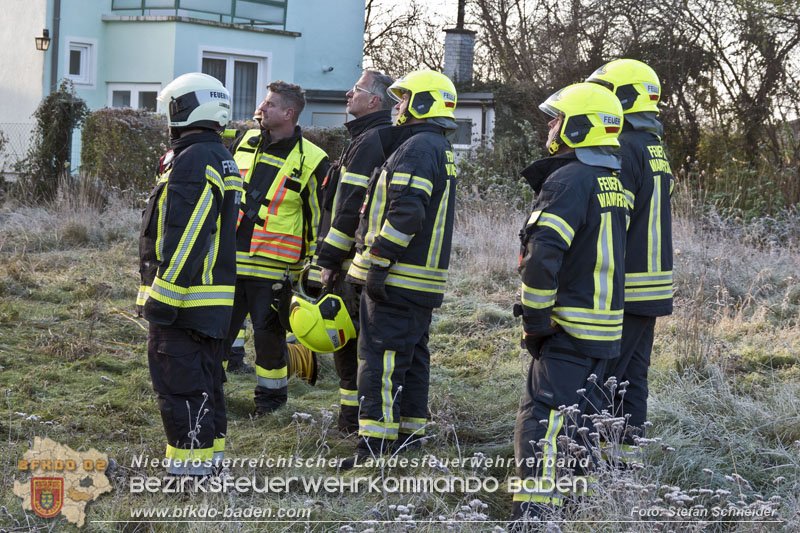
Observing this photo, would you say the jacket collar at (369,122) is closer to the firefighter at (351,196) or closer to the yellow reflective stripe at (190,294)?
the firefighter at (351,196)

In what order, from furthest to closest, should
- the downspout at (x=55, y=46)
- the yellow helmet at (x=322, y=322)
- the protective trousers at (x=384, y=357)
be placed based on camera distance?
the downspout at (x=55, y=46) → the yellow helmet at (x=322, y=322) → the protective trousers at (x=384, y=357)

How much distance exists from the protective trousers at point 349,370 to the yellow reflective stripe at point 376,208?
16.8 inches

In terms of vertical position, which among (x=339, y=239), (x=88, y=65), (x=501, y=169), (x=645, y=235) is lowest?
(x=339, y=239)

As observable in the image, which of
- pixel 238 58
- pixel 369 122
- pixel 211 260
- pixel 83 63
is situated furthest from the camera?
pixel 238 58

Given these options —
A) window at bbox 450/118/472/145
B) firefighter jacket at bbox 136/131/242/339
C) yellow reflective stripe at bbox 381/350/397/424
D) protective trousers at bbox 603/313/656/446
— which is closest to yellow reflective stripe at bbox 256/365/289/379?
yellow reflective stripe at bbox 381/350/397/424

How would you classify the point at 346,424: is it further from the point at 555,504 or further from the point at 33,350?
the point at 33,350

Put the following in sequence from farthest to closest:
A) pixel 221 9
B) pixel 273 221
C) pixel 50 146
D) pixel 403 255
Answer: pixel 221 9 < pixel 50 146 < pixel 273 221 < pixel 403 255

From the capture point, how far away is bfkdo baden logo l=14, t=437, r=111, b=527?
3.86 m

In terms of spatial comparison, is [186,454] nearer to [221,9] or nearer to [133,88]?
[133,88]

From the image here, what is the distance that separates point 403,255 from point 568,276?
3.70 feet

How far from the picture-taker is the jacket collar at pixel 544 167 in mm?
4090

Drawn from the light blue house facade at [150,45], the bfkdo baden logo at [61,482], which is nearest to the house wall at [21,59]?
the light blue house facade at [150,45]

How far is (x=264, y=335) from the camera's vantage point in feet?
18.8

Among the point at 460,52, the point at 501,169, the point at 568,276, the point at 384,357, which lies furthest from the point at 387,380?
the point at 460,52
